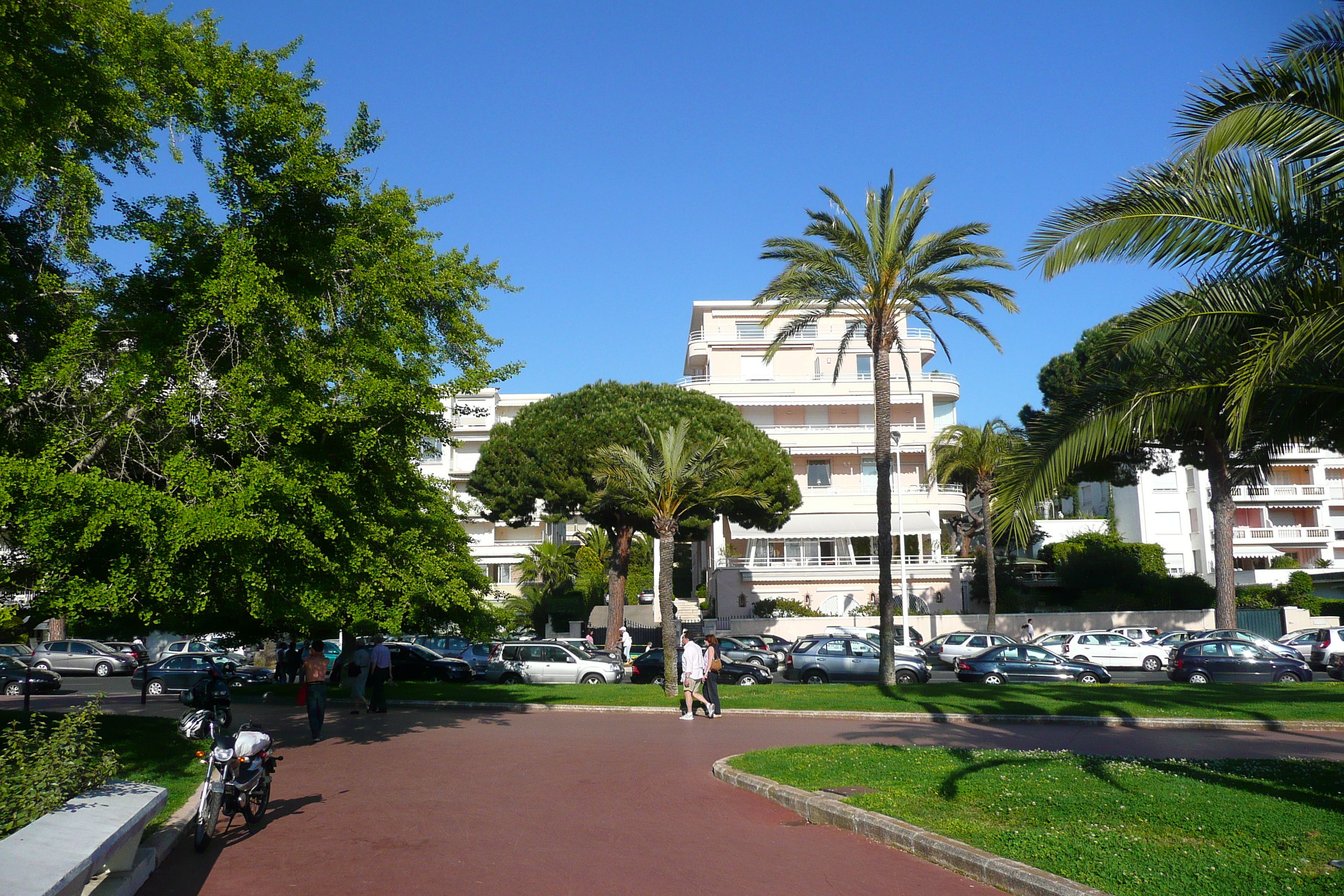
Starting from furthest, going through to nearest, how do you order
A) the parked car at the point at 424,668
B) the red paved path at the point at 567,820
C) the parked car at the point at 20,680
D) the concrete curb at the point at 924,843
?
the parked car at the point at 424,668
the parked car at the point at 20,680
the red paved path at the point at 567,820
the concrete curb at the point at 924,843

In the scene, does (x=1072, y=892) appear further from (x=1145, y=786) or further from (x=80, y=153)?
(x=80, y=153)

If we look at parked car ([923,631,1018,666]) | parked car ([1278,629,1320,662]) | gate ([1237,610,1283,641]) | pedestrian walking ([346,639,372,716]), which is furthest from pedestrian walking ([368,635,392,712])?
gate ([1237,610,1283,641])

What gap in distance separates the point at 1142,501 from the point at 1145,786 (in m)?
59.6

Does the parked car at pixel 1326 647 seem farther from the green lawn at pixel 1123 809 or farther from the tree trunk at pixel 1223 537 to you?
the green lawn at pixel 1123 809

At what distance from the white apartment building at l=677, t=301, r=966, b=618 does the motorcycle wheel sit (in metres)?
37.6

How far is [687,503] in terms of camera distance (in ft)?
86.6

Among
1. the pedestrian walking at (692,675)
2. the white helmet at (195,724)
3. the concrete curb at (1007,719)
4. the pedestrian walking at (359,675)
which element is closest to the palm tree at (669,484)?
the concrete curb at (1007,719)

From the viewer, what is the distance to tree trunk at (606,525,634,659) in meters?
41.0

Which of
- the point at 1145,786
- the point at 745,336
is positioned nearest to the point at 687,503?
the point at 1145,786

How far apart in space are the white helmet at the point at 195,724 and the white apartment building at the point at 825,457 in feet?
118

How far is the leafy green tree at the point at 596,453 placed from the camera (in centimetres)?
4003

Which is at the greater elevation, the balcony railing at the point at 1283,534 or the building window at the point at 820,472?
the building window at the point at 820,472

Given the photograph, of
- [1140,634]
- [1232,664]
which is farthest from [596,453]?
[1232,664]

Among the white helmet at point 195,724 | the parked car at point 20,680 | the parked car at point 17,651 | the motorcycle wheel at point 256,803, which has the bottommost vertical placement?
the parked car at point 20,680
